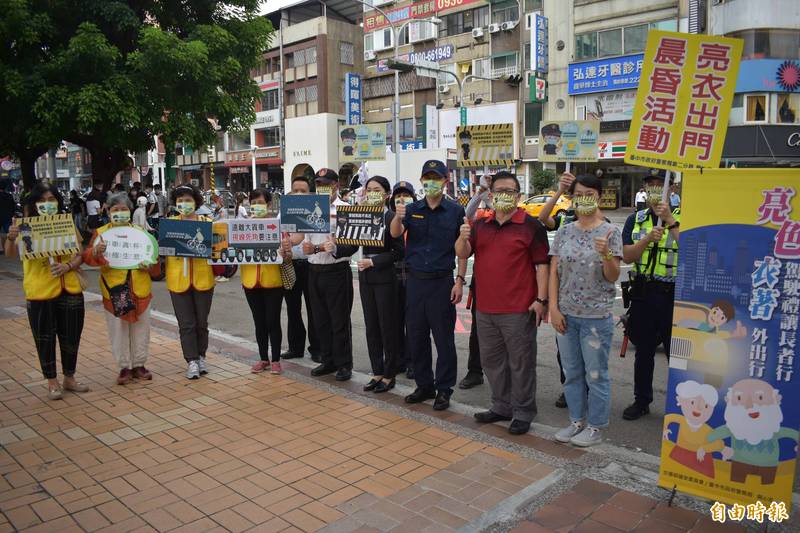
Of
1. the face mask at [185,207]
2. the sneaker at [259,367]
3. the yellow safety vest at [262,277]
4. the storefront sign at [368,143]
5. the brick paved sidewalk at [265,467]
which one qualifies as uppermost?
the storefront sign at [368,143]

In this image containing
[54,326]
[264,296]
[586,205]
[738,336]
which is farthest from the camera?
[264,296]

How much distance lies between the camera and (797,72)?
93.5 feet

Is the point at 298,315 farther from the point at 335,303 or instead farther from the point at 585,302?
the point at 585,302

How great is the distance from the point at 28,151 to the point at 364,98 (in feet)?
104

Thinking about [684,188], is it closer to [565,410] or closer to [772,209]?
[772,209]

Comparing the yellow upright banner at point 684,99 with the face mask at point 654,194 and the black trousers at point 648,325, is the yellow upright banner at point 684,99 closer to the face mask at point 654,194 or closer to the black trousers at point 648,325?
the face mask at point 654,194

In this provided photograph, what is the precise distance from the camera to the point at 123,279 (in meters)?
6.05

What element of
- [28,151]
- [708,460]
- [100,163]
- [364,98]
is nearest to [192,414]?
[708,460]

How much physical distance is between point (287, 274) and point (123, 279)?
1563mm

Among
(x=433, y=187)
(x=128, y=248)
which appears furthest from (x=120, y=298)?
(x=433, y=187)

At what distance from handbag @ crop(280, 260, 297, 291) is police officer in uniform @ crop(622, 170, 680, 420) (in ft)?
10.8

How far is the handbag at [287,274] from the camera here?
6566 mm

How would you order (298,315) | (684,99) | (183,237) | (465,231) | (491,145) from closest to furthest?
(684,99) → (465,231) → (183,237) → (298,315) → (491,145)

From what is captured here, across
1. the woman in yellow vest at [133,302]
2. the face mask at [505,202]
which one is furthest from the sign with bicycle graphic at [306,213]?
the face mask at [505,202]
